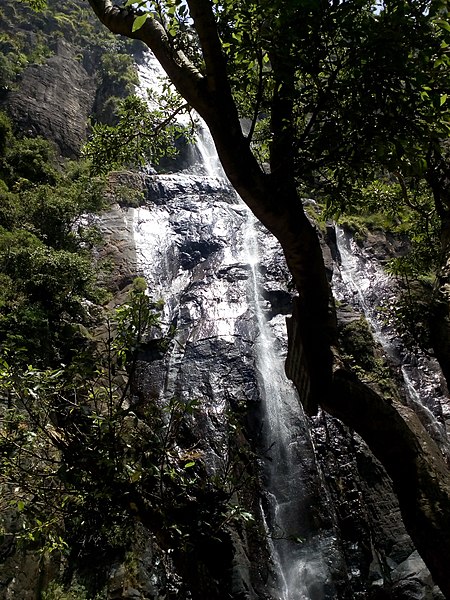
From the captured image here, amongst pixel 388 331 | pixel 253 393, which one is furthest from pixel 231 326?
pixel 388 331

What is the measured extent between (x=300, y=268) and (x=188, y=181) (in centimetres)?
2106

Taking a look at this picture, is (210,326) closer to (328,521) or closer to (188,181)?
(328,521)

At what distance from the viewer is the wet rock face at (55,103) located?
76.8 ft

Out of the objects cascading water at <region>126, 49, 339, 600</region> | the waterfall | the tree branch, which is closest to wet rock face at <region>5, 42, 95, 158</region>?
cascading water at <region>126, 49, 339, 600</region>

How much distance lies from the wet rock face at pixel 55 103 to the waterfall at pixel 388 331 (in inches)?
571

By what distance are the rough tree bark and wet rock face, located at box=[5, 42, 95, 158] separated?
2200cm

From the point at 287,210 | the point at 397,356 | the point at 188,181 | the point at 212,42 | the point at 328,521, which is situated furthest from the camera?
the point at 188,181

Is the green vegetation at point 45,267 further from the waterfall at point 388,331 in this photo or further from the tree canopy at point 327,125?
the waterfall at point 388,331

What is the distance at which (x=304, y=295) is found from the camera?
11.8 ft

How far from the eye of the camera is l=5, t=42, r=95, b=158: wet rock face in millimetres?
23422

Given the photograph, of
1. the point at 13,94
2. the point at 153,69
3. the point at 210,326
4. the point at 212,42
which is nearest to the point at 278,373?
the point at 210,326

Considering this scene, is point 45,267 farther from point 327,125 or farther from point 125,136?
point 327,125

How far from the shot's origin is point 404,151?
132 inches

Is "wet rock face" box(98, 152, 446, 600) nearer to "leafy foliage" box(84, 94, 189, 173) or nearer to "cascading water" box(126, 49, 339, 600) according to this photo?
"cascading water" box(126, 49, 339, 600)
